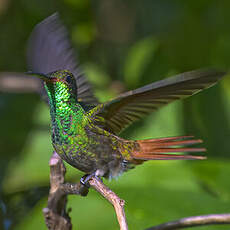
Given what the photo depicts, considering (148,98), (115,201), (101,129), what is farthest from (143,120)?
(115,201)

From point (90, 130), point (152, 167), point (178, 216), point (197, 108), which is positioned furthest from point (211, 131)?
point (90, 130)

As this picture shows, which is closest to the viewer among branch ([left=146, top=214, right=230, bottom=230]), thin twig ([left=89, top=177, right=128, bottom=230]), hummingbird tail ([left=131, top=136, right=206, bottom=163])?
thin twig ([left=89, top=177, right=128, bottom=230])

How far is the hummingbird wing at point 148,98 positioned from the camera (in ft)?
3.80

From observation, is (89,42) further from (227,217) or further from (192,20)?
(227,217)

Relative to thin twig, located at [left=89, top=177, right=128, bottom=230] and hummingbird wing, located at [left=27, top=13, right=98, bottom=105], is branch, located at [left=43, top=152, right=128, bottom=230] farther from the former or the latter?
hummingbird wing, located at [left=27, top=13, right=98, bottom=105]

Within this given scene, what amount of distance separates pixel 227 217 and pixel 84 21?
2.64m

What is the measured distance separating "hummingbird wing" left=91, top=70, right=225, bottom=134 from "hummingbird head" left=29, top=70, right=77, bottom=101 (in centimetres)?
11

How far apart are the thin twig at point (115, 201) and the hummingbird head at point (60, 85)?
1.03ft

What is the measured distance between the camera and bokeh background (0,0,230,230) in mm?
2342

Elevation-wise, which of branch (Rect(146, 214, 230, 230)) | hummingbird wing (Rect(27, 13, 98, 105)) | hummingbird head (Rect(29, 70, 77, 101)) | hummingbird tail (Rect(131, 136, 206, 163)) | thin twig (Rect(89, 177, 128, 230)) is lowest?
branch (Rect(146, 214, 230, 230))

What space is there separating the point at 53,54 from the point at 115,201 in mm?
820

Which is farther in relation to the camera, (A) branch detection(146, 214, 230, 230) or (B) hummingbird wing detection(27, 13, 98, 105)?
(B) hummingbird wing detection(27, 13, 98, 105)

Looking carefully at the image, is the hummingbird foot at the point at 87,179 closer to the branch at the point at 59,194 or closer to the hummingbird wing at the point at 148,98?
the branch at the point at 59,194

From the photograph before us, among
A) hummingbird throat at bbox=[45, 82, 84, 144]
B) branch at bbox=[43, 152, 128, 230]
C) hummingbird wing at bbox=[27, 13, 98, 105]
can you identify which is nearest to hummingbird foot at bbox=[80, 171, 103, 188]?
branch at bbox=[43, 152, 128, 230]
